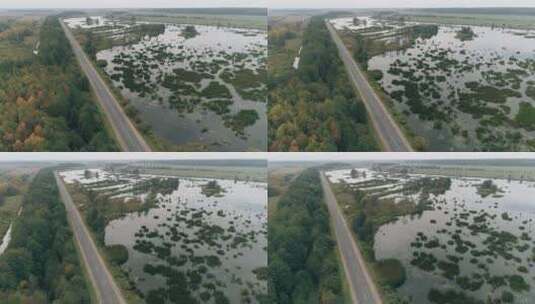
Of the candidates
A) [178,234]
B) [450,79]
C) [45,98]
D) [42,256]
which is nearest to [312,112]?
[450,79]

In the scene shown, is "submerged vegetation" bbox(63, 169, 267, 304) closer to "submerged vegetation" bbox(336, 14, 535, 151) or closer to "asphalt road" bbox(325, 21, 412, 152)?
"asphalt road" bbox(325, 21, 412, 152)

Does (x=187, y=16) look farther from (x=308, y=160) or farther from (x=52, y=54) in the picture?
(x=308, y=160)

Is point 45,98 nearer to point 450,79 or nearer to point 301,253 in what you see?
point 301,253

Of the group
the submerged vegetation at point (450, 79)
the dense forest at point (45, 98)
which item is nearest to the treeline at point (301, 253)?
the submerged vegetation at point (450, 79)

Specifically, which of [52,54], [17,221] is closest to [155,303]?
[17,221]

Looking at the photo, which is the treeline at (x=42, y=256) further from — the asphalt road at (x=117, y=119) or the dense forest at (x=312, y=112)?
the dense forest at (x=312, y=112)

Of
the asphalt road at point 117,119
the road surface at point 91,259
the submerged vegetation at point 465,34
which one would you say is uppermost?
the submerged vegetation at point 465,34
